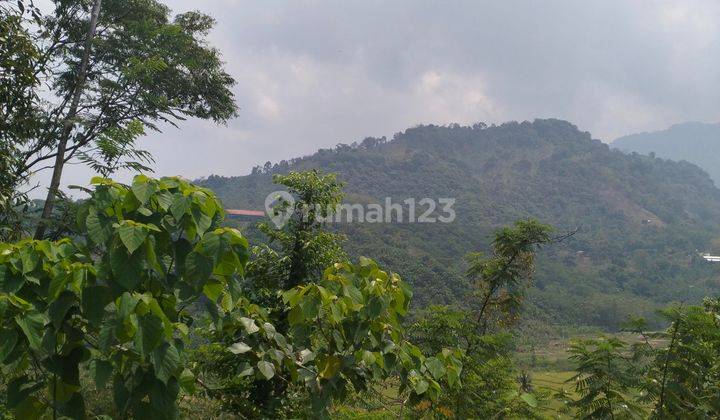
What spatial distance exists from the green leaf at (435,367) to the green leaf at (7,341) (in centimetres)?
113

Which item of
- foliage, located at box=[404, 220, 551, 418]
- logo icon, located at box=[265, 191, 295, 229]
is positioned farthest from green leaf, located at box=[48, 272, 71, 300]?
logo icon, located at box=[265, 191, 295, 229]

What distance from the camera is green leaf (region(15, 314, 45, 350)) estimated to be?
3.49 feet

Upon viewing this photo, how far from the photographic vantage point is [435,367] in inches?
63.3

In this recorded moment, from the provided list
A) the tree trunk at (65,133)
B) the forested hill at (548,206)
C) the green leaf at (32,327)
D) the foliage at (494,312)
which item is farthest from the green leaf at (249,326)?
the forested hill at (548,206)

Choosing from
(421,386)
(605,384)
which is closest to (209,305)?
(421,386)

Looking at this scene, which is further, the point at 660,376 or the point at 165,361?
the point at 660,376

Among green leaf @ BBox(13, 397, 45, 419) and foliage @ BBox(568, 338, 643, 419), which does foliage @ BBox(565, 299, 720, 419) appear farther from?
green leaf @ BBox(13, 397, 45, 419)

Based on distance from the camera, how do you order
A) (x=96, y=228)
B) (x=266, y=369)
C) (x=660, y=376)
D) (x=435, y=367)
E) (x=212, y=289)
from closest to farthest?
(x=96, y=228) < (x=212, y=289) < (x=266, y=369) < (x=435, y=367) < (x=660, y=376)

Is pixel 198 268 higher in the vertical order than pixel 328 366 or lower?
higher

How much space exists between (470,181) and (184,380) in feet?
483

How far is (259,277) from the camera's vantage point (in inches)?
256

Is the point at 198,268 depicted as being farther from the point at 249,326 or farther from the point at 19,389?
the point at 19,389

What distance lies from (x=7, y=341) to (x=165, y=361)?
1.09 feet

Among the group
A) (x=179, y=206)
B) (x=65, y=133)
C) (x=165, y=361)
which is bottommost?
(x=165, y=361)
